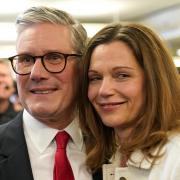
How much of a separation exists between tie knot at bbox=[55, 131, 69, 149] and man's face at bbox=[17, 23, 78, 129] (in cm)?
6

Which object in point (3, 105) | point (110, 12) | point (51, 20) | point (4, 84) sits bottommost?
point (3, 105)

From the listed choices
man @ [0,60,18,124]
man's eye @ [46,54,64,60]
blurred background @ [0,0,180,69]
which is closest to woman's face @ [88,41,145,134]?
man's eye @ [46,54,64,60]

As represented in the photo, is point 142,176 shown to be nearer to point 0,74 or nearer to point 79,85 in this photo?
point 79,85

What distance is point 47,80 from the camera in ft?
5.44

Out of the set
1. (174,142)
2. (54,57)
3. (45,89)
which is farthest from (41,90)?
(174,142)

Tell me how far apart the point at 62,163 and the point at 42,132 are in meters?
0.18

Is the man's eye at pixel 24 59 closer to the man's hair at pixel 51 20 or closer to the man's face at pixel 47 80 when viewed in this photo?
the man's face at pixel 47 80

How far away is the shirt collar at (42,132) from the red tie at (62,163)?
4cm

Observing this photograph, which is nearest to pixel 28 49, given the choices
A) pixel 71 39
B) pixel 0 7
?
pixel 71 39

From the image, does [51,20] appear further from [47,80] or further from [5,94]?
[5,94]

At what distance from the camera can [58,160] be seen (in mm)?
1595

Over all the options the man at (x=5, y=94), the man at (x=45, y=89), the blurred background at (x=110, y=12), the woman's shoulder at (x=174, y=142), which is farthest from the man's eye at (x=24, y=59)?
the blurred background at (x=110, y=12)

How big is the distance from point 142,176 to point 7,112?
2.23m

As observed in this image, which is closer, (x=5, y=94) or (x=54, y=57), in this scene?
(x=54, y=57)
